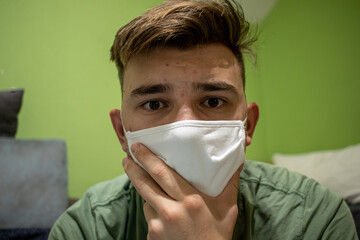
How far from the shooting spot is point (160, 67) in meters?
0.68

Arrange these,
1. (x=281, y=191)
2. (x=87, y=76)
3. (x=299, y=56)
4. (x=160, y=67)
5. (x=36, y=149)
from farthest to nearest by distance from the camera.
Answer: (x=299, y=56) < (x=87, y=76) < (x=36, y=149) < (x=281, y=191) < (x=160, y=67)

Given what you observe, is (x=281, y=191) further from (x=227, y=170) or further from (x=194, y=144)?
(x=194, y=144)

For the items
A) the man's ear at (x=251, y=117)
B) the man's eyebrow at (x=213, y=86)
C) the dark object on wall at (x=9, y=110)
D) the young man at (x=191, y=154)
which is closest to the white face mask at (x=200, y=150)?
the young man at (x=191, y=154)

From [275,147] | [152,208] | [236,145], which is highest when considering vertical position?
[236,145]

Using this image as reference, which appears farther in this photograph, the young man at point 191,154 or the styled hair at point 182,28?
the styled hair at point 182,28

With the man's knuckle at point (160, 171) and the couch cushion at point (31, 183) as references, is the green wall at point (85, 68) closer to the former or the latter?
the couch cushion at point (31, 183)

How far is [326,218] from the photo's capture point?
0.75 metres

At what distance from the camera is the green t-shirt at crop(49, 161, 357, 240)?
74 cm

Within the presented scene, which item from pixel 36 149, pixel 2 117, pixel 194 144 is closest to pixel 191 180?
pixel 194 144

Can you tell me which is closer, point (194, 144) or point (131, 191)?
point (194, 144)

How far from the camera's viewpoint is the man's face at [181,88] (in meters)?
0.66

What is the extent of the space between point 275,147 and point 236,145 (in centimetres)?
108

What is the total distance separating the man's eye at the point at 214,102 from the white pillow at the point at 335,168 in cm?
94

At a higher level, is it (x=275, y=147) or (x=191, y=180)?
(x=191, y=180)
